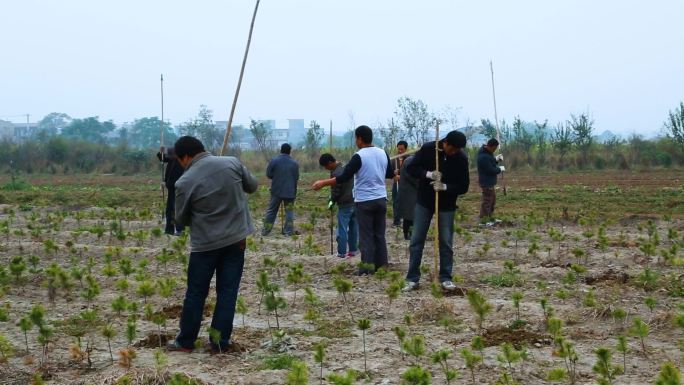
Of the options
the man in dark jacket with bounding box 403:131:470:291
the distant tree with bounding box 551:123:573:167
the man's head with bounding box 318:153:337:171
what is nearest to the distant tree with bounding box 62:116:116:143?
the distant tree with bounding box 551:123:573:167

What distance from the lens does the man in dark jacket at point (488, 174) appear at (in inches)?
540

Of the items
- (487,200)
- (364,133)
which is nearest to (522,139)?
(487,200)

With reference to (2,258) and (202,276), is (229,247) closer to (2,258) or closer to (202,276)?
(202,276)

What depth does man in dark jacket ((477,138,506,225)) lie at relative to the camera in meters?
13.7

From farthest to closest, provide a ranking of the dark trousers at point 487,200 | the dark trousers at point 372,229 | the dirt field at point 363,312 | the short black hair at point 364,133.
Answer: the dark trousers at point 487,200 < the dark trousers at point 372,229 < the short black hair at point 364,133 < the dirt field at point 363,312

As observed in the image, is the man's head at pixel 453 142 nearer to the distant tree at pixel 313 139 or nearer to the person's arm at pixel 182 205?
the person's arm at pixel 182 205

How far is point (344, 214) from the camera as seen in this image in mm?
10453

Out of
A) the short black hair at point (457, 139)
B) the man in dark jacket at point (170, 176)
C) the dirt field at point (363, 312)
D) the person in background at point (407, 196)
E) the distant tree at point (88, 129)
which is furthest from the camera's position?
the distant tree at point (88, 129)

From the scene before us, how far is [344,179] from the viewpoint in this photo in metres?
8.98

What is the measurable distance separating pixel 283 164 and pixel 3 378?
766cm

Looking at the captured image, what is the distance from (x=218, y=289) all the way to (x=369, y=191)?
128 inches

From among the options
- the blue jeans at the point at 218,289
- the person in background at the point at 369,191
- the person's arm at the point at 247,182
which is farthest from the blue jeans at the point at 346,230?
the blue jeans at the point at 218,289

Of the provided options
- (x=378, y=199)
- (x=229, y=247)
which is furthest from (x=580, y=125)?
(x=229, y=247)

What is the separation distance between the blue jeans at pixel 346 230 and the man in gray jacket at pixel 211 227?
425 cm
